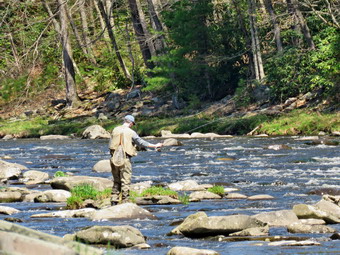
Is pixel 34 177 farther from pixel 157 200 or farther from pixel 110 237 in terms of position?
pixel 110 237

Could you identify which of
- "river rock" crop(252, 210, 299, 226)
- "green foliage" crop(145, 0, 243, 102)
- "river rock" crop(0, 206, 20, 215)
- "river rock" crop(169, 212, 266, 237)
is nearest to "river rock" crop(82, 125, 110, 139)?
"green foliage" crop(145, 0, 243, 102)

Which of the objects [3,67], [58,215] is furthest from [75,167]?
[3,67]

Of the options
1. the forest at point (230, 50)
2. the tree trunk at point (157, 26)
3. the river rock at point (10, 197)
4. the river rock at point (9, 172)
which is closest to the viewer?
the river rock at point (10, 197)

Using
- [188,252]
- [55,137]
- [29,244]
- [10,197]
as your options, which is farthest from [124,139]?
[55,137]

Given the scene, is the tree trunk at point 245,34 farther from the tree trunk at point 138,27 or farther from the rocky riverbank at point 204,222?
the rocky riverbank at point 204,222

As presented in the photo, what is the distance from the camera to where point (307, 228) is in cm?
923

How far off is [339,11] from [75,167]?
14.3 m

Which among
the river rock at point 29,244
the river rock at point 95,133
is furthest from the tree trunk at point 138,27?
the river rock at point 29,244

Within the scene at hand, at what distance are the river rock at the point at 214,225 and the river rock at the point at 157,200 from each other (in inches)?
123

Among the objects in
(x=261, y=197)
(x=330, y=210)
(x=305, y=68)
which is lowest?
(x=261, y=197)

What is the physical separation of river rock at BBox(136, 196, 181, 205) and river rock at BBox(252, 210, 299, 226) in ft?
9.38

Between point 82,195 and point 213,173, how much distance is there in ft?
17.0

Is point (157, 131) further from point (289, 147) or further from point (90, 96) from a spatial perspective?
point (90, 96)

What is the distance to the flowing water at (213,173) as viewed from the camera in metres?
9.01
